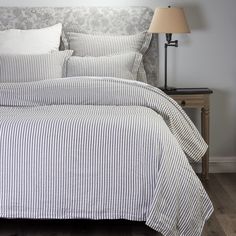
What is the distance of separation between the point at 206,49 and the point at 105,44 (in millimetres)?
845

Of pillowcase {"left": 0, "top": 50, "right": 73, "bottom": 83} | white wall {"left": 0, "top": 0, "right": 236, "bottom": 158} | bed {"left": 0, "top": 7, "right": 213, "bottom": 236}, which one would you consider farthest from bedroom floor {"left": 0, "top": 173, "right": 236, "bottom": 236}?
white wall {"left": 0, "top": 0, "right": 236, "bottom": 158}

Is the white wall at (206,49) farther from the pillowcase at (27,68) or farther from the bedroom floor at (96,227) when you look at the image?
the bedroom floor at (96,227)

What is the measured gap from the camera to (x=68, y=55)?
3785 millimetres

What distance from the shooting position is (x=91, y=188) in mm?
2355

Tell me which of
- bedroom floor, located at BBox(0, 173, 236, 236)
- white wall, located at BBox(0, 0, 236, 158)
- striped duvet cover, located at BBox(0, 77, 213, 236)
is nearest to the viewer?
striped duvet cover, located at BBox(0, 77, 213, 236)

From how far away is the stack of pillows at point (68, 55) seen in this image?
11.5 feet

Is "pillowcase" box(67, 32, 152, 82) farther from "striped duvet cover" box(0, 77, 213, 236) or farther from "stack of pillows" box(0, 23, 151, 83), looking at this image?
"striped duvet cover" box(0, 77, 213, 236)

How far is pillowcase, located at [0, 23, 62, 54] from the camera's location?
3.78 metres

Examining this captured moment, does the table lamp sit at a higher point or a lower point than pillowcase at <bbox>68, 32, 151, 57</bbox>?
higher

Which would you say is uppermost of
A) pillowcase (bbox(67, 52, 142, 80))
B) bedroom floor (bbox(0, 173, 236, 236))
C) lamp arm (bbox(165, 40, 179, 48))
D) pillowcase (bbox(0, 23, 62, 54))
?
pillowcase (bbox(0, 23, 62, 54))

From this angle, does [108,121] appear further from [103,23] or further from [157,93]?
[103,23]

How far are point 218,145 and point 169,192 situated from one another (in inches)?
76.3

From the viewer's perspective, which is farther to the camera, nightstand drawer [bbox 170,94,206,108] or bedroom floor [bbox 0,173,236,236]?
nightstand drawer [bbox 170,94,206,108]

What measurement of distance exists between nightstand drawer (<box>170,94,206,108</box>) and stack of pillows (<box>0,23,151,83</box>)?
1.29ft
